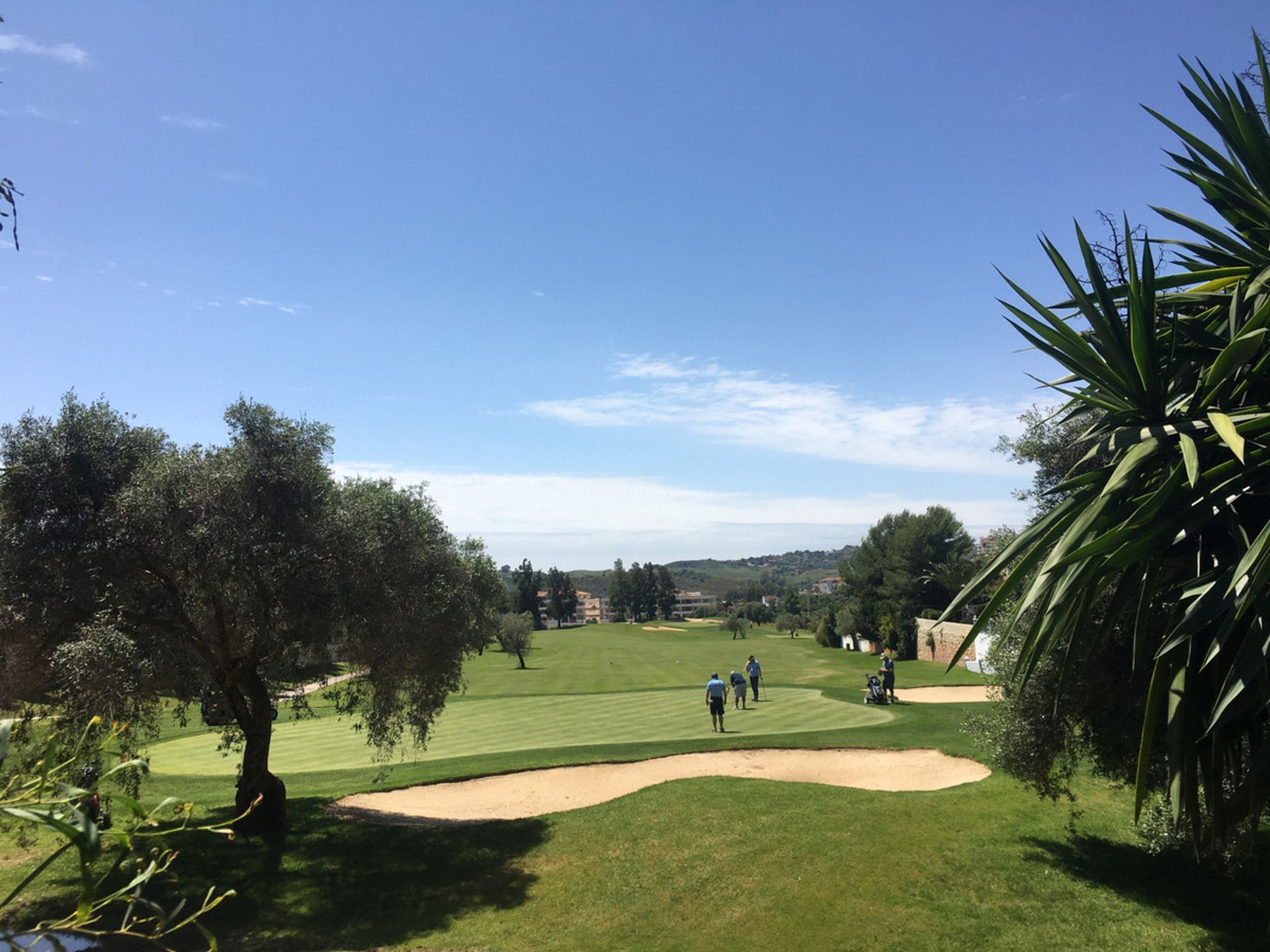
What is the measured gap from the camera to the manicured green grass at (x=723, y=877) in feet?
36.3

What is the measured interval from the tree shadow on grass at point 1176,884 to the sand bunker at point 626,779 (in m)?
5.17

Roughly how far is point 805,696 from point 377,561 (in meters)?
23.3

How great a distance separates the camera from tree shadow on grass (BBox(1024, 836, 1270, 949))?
10.3 meters

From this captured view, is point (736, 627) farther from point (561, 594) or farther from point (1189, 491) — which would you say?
point (1189, 491)

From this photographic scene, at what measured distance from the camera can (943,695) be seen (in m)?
34.3

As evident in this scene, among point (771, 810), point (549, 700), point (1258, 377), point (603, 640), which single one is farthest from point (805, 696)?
point (603, 640)

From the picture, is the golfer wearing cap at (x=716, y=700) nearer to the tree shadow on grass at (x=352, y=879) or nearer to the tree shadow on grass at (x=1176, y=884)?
the tree shadow on grass at (x=352, y=879)

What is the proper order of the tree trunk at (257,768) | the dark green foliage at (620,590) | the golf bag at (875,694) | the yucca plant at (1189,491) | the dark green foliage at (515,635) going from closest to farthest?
the yucca plant at (1189,491)
the tree trunk at (257,768)
the golf bag at (875,694)
the dark green foliage at (515,635)
the dark green foliage at (620,590)

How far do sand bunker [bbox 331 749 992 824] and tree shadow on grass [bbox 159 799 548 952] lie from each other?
1.42 meters

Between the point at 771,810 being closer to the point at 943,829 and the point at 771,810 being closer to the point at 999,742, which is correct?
the point at 943,829

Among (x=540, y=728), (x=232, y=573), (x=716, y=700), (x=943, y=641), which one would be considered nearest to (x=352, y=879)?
(x=232, y=573)

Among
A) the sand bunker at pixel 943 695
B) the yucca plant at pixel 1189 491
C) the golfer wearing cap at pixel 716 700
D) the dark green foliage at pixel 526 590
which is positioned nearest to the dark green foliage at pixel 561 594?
the dark green foliage at pixel 526 590

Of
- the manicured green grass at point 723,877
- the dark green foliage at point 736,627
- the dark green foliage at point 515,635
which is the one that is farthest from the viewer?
the dark green foliage at point 736,627

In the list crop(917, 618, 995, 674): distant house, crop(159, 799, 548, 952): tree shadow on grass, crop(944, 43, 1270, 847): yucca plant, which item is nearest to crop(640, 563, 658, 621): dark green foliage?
crop(917, 618, 995, 674): distant house
